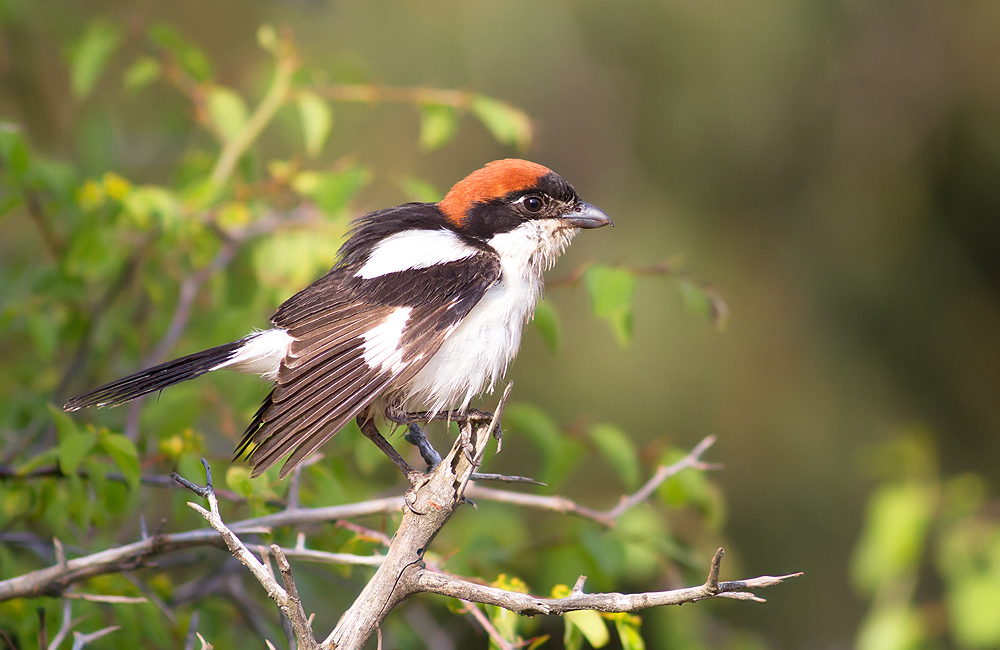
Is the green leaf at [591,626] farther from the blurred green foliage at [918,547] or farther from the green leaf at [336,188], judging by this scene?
the blurred green foliage at [918,547]

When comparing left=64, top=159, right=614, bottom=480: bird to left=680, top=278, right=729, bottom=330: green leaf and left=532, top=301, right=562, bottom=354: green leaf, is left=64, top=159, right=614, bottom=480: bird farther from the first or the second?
left=680, top=278, right=729, bottom=330: green leaf

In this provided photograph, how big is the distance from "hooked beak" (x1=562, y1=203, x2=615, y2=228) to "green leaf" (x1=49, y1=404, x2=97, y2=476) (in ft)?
4.82

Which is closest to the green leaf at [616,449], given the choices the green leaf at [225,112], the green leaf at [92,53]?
the green leaf at [225,112]

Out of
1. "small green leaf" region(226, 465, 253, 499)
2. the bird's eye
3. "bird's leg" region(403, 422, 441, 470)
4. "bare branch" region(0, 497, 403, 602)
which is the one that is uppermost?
the bird's eye

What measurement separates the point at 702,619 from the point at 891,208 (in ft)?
8.69

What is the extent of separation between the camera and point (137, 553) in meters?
1.93

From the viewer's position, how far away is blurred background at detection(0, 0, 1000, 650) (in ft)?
15.6

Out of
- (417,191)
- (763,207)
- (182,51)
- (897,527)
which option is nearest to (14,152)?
(182,51)

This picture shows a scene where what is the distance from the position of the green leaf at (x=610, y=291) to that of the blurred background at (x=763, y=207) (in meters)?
2.26

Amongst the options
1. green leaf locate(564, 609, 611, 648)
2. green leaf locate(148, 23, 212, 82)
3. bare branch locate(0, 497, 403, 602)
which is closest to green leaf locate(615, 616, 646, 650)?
green leaf locate(564, 609, 611, 648)

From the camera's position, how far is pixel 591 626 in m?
1.90

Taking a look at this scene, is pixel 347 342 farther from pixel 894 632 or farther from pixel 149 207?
pixel 894 632

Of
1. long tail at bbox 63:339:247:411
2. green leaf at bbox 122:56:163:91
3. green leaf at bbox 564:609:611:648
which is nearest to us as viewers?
green leaf at bbox 564:609:611:648

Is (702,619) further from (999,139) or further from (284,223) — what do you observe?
(999,139)
